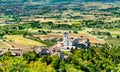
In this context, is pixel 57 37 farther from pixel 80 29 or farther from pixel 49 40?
pixel 80 29

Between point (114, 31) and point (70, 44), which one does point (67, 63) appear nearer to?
point (70, 44)

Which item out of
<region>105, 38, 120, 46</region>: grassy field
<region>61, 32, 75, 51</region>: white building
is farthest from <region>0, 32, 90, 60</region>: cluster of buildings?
<region>105, 38, 120, 46</region>: grassy field

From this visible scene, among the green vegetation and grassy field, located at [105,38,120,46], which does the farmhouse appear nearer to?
the green vegetation

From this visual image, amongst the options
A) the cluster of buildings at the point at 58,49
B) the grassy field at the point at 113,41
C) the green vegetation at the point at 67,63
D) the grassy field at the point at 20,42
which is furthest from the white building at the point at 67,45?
the grassy field at the point at 113,41

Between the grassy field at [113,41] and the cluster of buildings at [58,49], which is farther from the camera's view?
the grassy field at [113,41]

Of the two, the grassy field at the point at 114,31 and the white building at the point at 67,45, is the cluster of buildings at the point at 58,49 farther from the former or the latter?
the grassy field at the point at 114,31

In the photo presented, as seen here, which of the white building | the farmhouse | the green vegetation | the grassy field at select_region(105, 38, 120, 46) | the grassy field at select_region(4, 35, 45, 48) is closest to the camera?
the green vegetation

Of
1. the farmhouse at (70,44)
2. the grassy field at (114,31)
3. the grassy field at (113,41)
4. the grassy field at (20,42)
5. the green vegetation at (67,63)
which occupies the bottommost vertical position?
the grassy field at (114,31)

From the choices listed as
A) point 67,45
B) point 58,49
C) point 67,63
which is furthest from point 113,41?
point 67,63

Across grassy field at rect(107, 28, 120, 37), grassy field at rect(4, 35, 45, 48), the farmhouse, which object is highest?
the farmhouse
